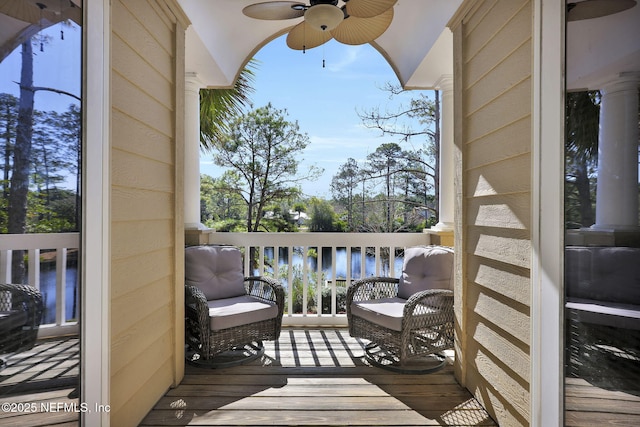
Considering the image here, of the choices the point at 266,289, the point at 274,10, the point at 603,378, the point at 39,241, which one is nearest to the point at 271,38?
the point at 274,10

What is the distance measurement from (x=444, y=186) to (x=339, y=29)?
1.87 meters

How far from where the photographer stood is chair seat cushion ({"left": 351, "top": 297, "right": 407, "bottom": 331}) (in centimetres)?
266

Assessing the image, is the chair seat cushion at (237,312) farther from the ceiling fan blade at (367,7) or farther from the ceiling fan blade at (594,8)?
the ceiling fan blade at (594,8)

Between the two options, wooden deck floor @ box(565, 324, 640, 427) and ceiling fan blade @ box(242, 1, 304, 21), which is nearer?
wooden deck floor @ box(565, 324, 640, 427)

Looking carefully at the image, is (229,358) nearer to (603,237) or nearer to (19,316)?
(19,316)

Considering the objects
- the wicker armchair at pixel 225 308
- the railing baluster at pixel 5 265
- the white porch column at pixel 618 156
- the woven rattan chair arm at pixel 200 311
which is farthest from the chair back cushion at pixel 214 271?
the white porch column at pixel 618 156

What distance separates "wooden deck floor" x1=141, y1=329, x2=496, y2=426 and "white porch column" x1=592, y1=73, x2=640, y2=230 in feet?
4.59

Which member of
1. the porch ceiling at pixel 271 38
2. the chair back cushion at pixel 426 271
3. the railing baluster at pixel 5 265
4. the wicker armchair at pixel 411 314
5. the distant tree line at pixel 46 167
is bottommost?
the wicker armchair at pixel 411 314

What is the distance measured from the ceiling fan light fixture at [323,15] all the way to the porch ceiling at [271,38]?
0.81 metres

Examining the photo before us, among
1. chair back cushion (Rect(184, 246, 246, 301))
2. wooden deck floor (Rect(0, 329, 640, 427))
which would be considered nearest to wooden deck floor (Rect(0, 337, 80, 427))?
wooden deck floor (Rect(0, 329, 640, 427))

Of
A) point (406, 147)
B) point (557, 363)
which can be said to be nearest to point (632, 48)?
point (557, 363)

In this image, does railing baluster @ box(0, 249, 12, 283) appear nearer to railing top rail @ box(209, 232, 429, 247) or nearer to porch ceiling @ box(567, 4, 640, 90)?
porch ceiling @ box(567, 4, 640, 90)

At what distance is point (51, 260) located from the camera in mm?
1447

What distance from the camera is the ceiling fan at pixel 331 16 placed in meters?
2.16
